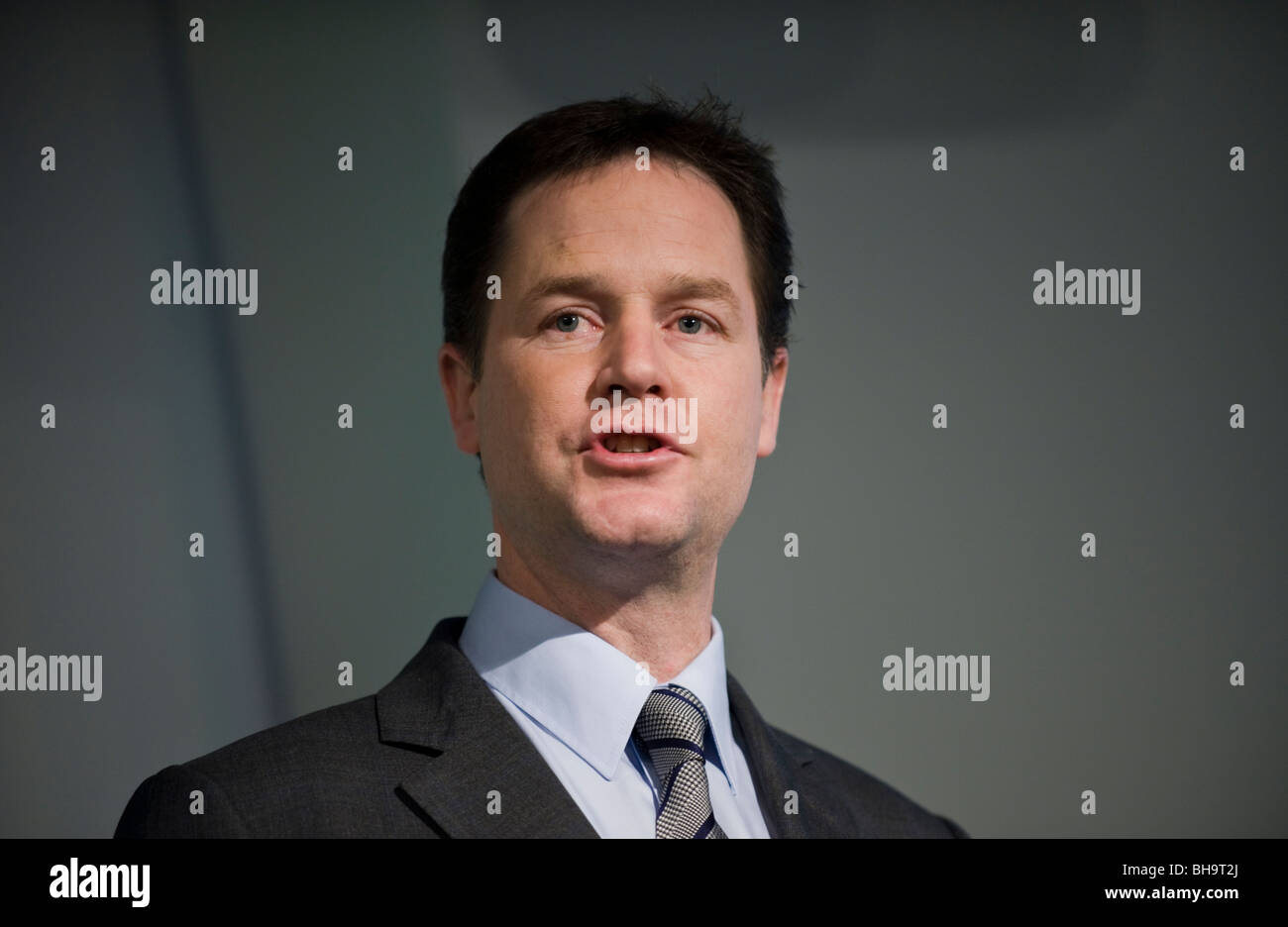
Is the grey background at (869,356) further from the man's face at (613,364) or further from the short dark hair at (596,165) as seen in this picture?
the man's face at (613,364)

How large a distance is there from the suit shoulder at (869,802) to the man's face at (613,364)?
600 millimetres

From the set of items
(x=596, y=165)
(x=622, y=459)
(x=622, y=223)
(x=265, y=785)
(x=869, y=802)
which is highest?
(x=596, y=165)

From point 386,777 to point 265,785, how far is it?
175 mm

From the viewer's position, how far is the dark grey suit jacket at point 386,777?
1983mm

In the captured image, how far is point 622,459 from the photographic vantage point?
2.14 metres

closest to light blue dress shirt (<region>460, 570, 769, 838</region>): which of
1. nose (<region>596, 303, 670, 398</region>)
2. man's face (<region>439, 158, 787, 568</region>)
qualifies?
man's face (<region>439, 158, 787, 568</region>)

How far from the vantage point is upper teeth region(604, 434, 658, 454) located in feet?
7.09

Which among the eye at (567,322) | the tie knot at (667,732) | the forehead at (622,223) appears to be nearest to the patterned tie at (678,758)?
the tie knot at (667,732)

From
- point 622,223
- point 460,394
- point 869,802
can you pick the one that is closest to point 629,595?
point 460,394

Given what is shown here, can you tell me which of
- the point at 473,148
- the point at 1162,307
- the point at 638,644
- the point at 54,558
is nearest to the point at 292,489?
the point at 54,558

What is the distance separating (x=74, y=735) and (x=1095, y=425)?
7.16 feet

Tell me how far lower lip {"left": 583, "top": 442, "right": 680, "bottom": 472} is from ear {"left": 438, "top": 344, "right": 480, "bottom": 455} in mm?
309

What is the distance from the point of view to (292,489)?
114 inches

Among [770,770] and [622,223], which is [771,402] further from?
[770,770]
